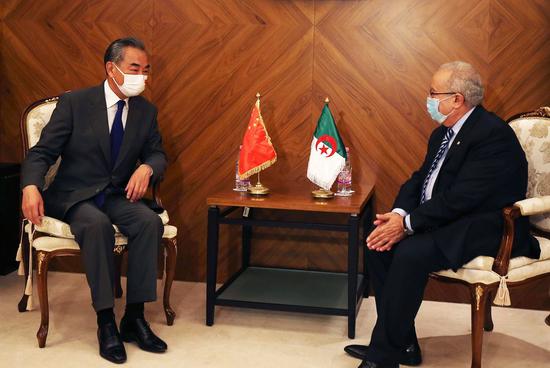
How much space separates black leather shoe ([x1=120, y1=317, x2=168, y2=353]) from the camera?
3.57 m

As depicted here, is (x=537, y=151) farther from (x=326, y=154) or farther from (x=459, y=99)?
(x=326, y=154)

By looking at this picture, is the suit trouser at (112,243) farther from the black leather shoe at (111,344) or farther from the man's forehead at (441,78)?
the man's forehead at (441,78)

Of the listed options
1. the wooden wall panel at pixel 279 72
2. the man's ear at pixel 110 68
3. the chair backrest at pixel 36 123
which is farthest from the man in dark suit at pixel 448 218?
the chair backrest at pixel 36 123

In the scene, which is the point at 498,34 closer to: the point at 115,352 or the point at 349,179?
the point at 349,179

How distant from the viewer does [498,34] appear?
4176mm

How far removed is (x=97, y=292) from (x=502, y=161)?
6.04 ft

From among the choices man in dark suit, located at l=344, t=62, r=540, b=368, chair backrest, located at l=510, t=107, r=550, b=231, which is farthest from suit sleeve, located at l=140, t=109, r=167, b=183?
chair backrest, located at l=510, t=107, r=550, b=231

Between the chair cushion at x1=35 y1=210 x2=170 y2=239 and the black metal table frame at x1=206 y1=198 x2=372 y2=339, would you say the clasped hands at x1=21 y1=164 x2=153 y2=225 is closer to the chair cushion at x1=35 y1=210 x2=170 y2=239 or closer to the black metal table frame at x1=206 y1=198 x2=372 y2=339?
the chair cushion at x1=35 y1=210 x2=170 y2=239

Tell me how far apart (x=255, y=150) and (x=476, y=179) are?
1.26 meters

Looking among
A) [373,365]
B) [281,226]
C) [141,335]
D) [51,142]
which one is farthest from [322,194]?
[51,142]

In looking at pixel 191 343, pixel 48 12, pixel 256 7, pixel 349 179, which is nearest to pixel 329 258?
pixel 349 179

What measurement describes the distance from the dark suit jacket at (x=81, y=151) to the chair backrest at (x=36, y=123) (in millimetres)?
186

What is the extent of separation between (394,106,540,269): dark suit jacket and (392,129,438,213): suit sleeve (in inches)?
6.9

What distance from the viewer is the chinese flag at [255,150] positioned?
162 inches
